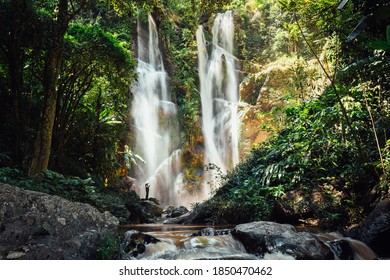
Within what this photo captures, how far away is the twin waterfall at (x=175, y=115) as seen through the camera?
12336mm

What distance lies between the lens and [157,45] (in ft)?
39.3

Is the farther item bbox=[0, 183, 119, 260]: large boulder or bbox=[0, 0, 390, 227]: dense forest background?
bbox=[0, 0, 390, 227]: dense forest background

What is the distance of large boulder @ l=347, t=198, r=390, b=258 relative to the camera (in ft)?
10.3

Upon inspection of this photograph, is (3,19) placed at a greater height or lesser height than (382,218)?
greater

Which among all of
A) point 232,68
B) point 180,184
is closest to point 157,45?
point 232,68

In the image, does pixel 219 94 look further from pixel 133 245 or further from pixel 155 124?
pixel 133 245

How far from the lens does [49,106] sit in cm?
460

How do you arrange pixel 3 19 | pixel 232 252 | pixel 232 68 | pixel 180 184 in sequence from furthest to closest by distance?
pixel 232 68 < pixel 180 184 < pixel 3 19 < pixel 232 252

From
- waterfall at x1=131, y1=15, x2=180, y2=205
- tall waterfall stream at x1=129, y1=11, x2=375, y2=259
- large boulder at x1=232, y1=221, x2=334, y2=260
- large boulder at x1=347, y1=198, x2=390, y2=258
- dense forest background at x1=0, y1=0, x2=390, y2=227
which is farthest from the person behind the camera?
tall waterfall stream at x1=129, y1=11, x2=375, y2=259

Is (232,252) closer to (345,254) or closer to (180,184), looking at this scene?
(345,254)

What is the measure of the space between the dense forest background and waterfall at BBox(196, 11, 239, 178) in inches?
205

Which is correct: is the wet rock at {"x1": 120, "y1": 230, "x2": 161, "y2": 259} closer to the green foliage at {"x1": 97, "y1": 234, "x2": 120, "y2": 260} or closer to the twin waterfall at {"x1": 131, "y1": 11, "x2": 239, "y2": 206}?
the green foliage at {"x1": 97, "y1": 234, "x2": 120, "y2": 260}

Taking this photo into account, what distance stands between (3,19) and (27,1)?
52 cm

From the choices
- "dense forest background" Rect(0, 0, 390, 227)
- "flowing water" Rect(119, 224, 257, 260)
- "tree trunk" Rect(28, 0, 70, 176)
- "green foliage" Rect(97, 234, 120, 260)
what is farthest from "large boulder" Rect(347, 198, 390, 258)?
"tree trunk" Rect(28, 0, 70, 176)
